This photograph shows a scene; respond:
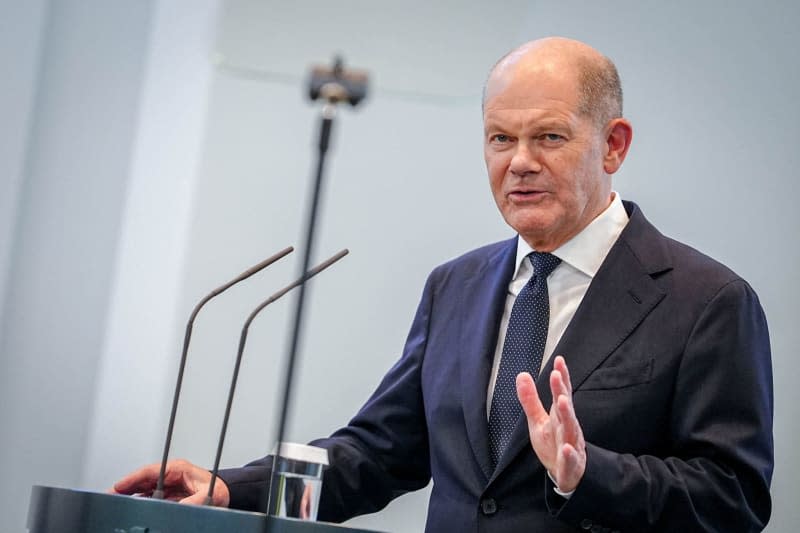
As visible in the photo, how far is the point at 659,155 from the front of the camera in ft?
10.7

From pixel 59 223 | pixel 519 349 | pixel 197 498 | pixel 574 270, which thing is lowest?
pixel 197 498

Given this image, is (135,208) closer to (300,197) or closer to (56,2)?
(300,197)

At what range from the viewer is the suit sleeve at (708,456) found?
175 cm

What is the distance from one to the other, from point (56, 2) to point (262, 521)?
2666 mm

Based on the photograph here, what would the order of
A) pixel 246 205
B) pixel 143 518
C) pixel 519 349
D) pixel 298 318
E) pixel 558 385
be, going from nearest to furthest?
pixel 298 318 → pixel 143 518 → pixel 558 385 → pixel 519 349 → pixel 246 205

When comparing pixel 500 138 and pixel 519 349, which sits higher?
pixel 500 138

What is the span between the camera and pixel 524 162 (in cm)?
210

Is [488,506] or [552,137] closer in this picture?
[488,506]

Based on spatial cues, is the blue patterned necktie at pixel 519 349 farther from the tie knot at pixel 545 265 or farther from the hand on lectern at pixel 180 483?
the hand on lectern at pixel 180 483

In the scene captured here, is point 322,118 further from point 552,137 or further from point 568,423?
point 552,137

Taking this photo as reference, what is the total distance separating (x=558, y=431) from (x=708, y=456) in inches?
13.3

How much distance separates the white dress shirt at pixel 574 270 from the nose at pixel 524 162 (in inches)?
6.8

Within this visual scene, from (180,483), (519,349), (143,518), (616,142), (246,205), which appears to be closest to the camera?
(143,518)

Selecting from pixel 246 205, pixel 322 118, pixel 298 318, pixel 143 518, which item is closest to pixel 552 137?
pixel 322 118
